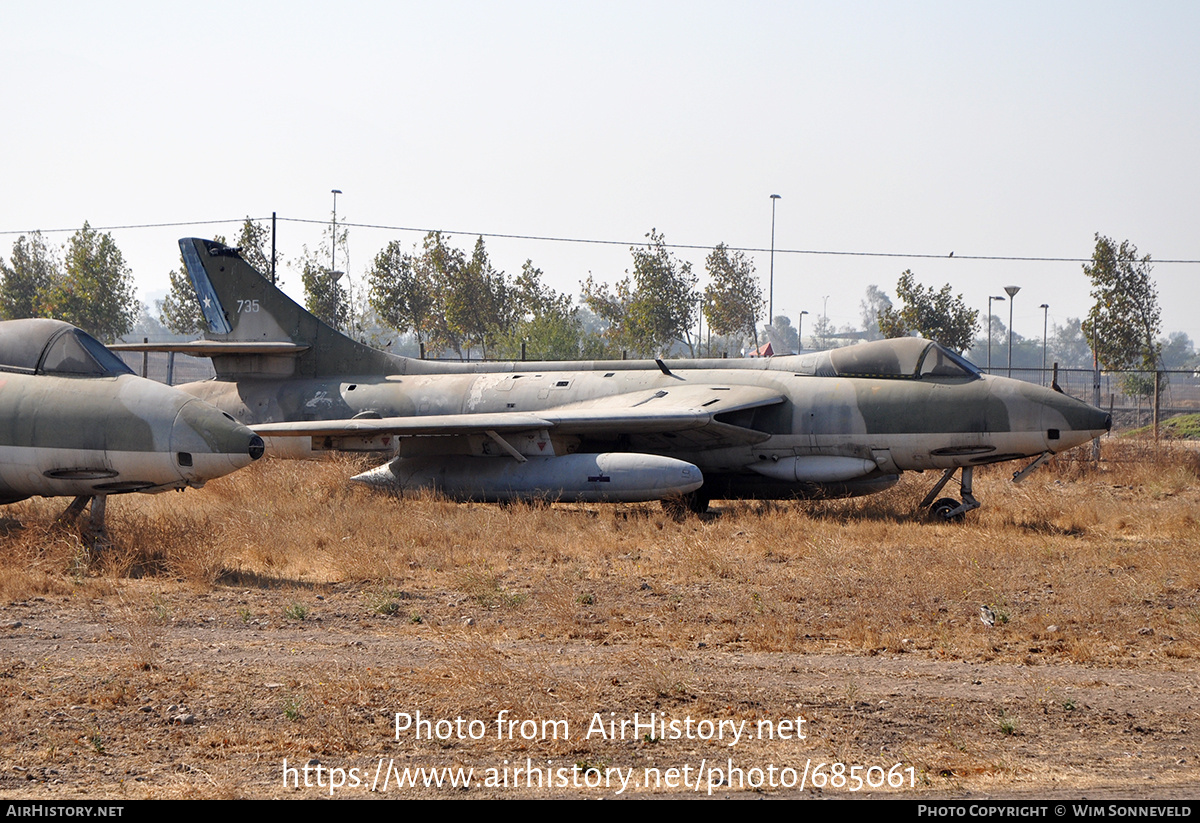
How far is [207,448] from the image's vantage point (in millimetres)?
11188

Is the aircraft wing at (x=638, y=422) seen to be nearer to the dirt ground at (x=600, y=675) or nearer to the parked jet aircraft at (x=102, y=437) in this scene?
the dirt ground at (x=600, y=675)

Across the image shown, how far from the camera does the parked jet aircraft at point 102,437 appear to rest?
11203mm

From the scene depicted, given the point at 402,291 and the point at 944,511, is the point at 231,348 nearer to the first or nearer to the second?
the point at 944,511

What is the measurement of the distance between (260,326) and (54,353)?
824 cm

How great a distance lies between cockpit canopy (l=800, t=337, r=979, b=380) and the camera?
54.0ft

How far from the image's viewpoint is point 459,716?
20.8 ft

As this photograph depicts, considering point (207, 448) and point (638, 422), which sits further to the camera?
point (638, 422)

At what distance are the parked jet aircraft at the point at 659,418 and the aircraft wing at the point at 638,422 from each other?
0.11ft

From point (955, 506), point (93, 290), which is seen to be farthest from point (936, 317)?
point (93, 290)

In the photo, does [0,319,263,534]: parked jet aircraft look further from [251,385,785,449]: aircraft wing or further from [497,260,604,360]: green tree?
[497,260,604,360]: green tree

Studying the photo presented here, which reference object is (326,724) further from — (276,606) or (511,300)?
(511,300)

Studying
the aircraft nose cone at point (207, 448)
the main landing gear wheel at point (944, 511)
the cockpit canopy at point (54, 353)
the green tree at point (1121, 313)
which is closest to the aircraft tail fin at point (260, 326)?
the cockpit canopy at point (54, 353)

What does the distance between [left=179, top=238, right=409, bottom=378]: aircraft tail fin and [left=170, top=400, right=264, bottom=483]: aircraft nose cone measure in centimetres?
909
